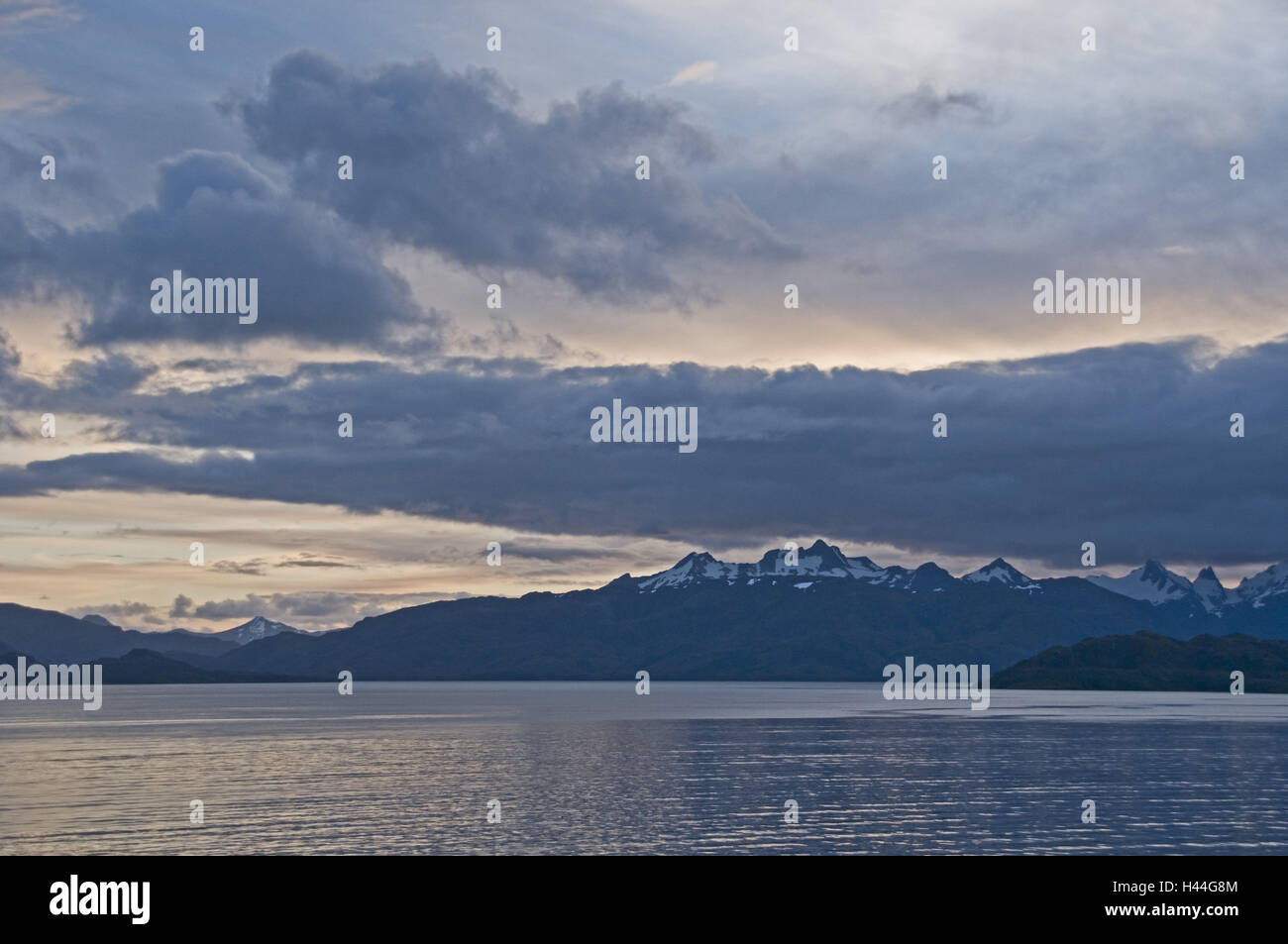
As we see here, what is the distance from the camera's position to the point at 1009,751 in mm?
158375

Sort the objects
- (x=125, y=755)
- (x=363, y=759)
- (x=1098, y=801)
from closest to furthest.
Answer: (x=1098, y=801)
(x=363, y=759)
(x=125, y=755)

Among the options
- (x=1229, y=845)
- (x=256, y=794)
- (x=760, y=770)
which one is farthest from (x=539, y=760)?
(x=1229, y=845)

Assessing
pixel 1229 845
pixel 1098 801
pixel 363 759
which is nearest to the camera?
pixel 1229 845

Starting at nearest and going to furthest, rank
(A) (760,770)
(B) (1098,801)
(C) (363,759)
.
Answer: (B) (1098,801), (A) (760,770), (C) (363,759)
